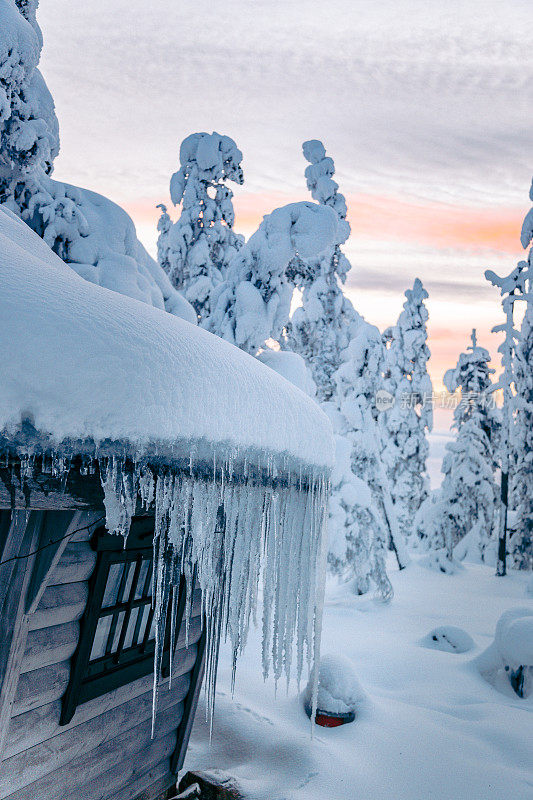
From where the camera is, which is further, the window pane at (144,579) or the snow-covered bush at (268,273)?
the snow-covered bush at (268,273)

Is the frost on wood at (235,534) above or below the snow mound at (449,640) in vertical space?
above

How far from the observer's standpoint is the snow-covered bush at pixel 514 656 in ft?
30.3

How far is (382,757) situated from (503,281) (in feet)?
56.4

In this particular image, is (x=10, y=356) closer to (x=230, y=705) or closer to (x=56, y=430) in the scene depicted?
(x=56, y=430)

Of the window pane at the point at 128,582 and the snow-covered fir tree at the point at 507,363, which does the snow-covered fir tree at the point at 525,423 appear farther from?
the window pane at the point at 128,582

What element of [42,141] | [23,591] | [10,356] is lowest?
[23,591]

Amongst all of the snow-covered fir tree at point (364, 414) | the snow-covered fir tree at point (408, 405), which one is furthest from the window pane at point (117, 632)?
the snow-covered fir tree at point (408, 405)

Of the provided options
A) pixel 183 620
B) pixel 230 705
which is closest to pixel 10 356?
pixel 183 620

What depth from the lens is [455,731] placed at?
772cm

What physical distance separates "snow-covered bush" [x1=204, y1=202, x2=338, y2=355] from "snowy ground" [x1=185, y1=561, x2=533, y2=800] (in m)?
5.65

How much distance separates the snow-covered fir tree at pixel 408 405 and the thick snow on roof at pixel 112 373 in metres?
27.9

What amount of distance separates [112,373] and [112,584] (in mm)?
2544

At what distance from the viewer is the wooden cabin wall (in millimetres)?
3547

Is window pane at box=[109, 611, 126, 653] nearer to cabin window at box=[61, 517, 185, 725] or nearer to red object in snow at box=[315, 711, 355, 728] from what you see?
cabin window at box=[61, 517, 185, 725]
